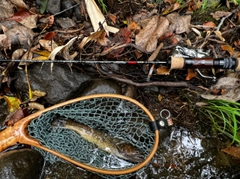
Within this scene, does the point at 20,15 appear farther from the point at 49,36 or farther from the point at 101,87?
the point at 101,87

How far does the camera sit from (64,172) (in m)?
2.98

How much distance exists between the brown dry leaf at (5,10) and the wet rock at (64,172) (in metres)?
1.71

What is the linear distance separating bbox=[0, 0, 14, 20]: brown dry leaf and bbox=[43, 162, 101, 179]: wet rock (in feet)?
5.61

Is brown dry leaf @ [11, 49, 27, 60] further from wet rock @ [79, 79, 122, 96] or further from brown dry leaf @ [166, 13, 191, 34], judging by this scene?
brown dry leaf @ [166, 13, 191, 34]

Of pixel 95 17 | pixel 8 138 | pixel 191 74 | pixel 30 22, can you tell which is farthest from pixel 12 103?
pixel 191 74

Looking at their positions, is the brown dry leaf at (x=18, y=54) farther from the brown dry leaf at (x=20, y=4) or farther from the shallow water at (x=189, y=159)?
the shallow water at (x=189, y=159)

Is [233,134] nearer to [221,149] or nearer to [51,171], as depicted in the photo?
[221,149]

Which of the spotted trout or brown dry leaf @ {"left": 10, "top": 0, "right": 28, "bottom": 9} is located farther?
brown dry leaf @ {"left": 10, "top": 0, "right": 28, "bottom": 9}

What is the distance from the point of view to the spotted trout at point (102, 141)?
2.91m

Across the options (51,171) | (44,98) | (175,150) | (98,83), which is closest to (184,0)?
(98,83)

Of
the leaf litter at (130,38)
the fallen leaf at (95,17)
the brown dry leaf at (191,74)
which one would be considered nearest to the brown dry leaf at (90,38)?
the leaf litter at (130,38)

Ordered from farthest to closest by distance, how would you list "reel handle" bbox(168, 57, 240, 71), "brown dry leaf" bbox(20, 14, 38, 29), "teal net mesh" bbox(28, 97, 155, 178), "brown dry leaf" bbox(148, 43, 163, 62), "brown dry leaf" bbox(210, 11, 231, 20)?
"brown dry leaf" bbox(210, 11, 231, 20) → "brown dry leaf" bbox(20, 14, 38, 29) → "brown dry leaf" bbox(148, 43, 163, 62) → "teal net mesh" bbox(28, 97, 155, 178) → "reel handle" bbox(168, 57, 240, 71)

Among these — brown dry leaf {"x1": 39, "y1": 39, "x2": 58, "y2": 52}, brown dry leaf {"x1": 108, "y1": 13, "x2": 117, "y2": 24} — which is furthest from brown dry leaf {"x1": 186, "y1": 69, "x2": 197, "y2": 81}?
brown dry leaf {"x1": 39, "y1": 39, "x2": 58, "y2": 52}

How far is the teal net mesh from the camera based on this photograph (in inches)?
111
